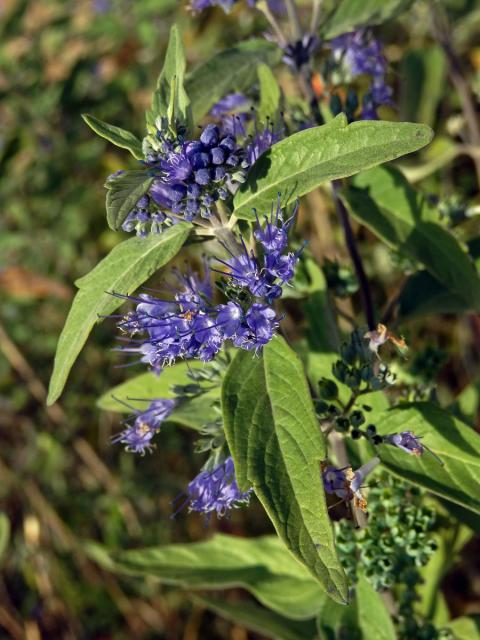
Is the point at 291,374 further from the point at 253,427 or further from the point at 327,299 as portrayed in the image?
the point at 327,299

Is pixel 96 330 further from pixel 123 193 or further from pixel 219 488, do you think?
pixel 123 193

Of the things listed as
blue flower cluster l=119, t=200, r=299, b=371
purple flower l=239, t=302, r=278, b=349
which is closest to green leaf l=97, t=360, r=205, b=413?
blue flower cluster l=119, t=200, r=299, b=371

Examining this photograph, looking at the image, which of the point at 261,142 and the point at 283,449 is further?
the point at 261,142

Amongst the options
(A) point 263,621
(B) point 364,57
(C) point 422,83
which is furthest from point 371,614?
(C) point 422,83

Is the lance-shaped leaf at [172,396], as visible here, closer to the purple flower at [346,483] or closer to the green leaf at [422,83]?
the purple flower at [346,483]

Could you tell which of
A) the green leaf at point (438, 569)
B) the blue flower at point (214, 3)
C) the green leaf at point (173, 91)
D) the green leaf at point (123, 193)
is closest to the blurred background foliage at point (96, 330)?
the green leaf at point (438, 569)

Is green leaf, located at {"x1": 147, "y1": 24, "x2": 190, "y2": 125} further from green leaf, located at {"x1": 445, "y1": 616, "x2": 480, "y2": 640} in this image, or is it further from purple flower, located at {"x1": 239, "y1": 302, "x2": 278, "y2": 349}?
green leaf, located at {"x1": 445, "y1": 616, "x2": 480, "y2": 640}
